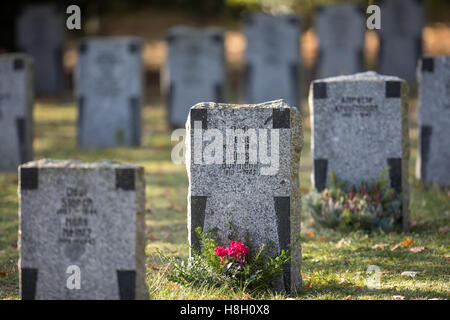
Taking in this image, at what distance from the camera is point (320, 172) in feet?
22.7

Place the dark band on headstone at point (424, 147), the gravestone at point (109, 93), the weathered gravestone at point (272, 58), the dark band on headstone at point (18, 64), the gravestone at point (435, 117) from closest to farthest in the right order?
1. the gravestone at point (435, 117)
2. the dark band on headstone at point (424, 147)
3. the dark band on headstone at point (18, 64)
4. the gravestone at point (109, 93)
5. the weathered gravestone at point (272, 58)

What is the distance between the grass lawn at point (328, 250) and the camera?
497 cm

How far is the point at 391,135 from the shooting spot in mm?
6652

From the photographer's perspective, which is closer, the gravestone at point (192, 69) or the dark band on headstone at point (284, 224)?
the dark band on headstone at point (284, 224)

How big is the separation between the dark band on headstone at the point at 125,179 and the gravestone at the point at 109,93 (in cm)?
775

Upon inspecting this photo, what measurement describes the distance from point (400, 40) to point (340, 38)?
6.17 feet

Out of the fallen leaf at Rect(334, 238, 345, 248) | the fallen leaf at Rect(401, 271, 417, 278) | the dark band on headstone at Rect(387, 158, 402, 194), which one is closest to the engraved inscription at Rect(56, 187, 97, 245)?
the fallen leaf at Rect(401, 271, 417, 278)

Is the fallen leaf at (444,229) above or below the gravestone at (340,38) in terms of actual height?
below

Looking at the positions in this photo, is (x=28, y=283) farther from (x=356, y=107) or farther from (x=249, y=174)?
(x=356, y=107)

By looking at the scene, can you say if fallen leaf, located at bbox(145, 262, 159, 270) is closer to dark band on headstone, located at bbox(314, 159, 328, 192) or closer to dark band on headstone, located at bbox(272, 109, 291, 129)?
dark band on headstone, located at bbox(272, 109, 291, 129)

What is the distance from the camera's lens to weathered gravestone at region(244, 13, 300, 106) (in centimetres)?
1467

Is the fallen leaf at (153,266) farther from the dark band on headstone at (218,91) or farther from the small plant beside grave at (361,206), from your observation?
the dark band on headstone at (218,91)

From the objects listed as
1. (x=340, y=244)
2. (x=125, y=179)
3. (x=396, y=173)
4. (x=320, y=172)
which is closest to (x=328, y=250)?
(x=340, y=244)

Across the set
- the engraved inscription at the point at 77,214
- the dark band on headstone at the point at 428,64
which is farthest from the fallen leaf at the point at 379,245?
the engraved inscription at the point at 77,214
